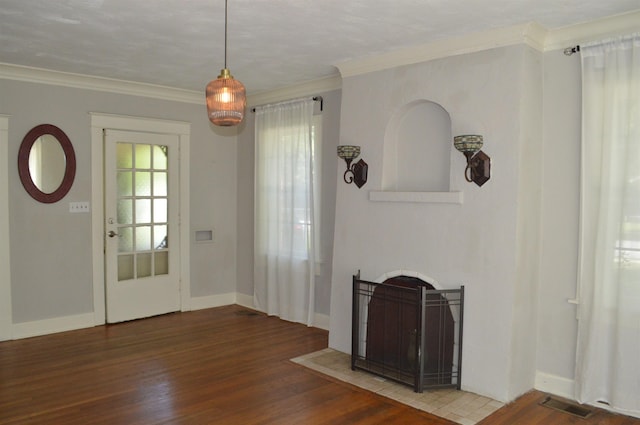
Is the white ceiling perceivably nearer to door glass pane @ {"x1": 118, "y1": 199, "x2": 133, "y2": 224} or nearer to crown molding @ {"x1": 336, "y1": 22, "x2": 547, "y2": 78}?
crown molding @ {"x1": 336, "y1": 22, "x2": 547, "y2": 78}

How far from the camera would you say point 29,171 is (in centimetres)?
483

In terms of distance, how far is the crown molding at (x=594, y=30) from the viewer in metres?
3.18

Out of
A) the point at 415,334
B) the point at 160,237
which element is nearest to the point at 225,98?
the point at 415,334

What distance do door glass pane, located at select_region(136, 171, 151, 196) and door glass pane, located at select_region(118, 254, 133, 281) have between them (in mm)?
696

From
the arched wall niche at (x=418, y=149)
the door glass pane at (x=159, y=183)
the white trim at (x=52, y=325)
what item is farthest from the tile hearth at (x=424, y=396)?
the door glass pane at (x=159, y=183)

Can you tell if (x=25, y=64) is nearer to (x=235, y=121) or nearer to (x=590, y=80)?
(x=235, y=121)

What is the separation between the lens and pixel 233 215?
20.9 ft

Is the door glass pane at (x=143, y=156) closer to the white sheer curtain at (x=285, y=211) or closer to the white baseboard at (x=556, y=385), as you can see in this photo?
the white sheer curtain at (x=285, y=211)

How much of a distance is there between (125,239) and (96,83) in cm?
164

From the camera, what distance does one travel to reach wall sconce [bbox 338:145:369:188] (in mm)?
4297

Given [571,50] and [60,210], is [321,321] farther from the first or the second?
[571,50]

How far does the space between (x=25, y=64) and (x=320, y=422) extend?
3.99 meters

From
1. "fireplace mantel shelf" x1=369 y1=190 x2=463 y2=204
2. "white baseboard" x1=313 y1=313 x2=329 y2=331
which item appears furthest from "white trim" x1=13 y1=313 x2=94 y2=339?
"fireplace mantel shelf" x1=369 y1=190 x2=463 y2=204

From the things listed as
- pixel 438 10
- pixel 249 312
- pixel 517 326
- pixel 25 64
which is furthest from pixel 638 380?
pixel 25 64
